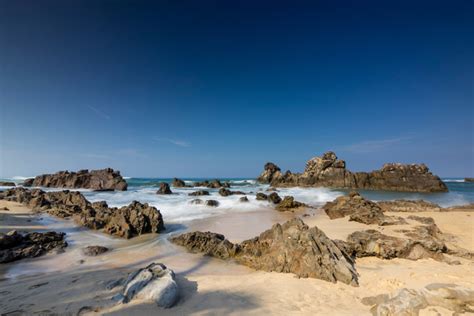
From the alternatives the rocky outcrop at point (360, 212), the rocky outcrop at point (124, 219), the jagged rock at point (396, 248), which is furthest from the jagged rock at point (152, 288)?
the rocky outcrop at point (360, 212)

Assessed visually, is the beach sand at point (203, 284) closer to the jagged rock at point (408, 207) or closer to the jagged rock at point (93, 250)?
the jagged rock at point (93, 250)

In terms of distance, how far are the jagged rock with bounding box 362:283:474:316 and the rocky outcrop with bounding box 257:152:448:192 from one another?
41.6 meters

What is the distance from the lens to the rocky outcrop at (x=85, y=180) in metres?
35.4

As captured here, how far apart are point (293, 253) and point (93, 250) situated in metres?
6.30

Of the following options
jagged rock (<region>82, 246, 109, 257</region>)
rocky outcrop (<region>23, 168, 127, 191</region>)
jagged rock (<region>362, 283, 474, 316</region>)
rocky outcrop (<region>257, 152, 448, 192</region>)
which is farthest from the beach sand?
rocky outcrop (<region>257, 152, 448, 192</region>)

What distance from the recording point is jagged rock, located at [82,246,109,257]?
279 inches

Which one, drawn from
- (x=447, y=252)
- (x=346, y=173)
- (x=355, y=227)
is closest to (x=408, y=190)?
(x=346, y=173)

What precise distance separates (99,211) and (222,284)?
927 cm

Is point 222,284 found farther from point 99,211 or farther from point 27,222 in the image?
point 27,222

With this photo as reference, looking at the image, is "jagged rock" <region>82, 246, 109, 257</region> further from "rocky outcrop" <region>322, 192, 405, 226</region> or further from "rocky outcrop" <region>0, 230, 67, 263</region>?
"rocky outcrop" <region>322, 192, 405, 226</region>

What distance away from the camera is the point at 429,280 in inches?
190

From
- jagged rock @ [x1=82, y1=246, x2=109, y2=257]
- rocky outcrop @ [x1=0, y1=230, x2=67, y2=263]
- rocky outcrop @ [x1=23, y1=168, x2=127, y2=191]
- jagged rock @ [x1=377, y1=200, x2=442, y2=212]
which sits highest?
rocky outcrop @ [x1=23, y1=168, x2=127, y2=191]

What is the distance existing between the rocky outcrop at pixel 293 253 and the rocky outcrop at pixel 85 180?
32.4m

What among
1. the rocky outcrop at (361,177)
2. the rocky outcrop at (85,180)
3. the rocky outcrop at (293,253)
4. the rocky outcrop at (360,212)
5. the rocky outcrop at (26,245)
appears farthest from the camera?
the rocky outcrop at (361,177)
